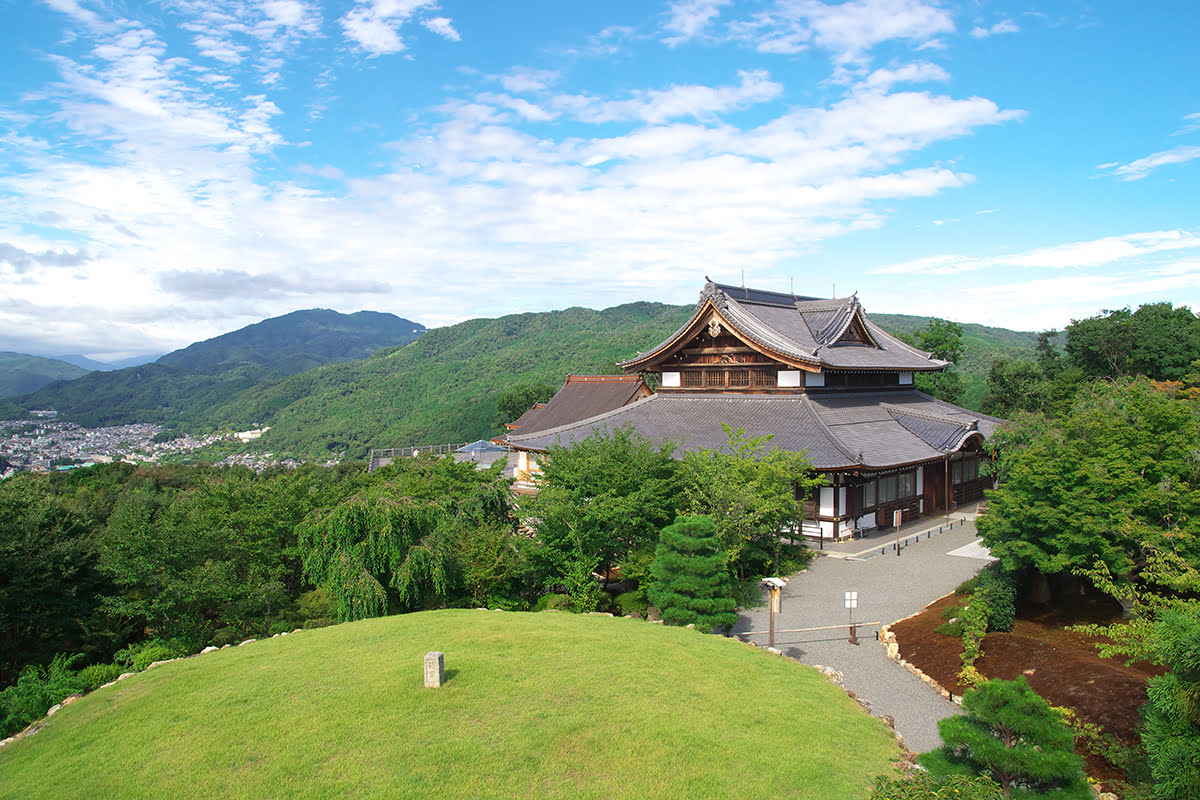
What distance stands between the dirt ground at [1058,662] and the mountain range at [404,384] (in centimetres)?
5355

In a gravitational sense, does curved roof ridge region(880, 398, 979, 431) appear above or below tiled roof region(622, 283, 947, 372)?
below

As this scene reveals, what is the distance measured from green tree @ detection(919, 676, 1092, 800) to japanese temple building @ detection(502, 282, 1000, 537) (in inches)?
549

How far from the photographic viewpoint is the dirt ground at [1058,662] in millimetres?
10242

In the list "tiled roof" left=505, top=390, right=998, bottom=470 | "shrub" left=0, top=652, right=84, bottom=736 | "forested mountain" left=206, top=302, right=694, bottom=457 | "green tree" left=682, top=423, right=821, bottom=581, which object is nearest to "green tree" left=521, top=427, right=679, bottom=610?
"green tree" left=682, top=423, right=821, bottom=581

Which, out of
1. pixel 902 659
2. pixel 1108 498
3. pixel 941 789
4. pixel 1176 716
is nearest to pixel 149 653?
pixel 941 789

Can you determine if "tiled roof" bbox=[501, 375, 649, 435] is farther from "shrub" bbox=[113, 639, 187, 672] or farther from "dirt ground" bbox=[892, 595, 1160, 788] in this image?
"shrub" bbox=[113, 639, 187, 672]

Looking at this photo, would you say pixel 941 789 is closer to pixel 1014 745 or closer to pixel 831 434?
pixel 1014 745

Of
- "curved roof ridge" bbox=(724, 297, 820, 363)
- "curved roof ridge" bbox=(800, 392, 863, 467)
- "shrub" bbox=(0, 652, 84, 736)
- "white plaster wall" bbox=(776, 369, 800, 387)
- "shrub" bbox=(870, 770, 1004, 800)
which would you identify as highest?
"curved roof ridge" bbox=(724, 297, 820, 363)

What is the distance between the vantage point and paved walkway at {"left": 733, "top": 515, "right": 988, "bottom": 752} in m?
11.4

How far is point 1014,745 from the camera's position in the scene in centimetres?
677

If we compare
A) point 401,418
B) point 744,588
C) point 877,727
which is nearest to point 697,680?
point 877,727

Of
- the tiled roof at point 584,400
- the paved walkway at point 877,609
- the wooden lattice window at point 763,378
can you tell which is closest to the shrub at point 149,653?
the paved walkway at point 877,609

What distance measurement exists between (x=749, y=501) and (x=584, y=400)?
21548 millimetres

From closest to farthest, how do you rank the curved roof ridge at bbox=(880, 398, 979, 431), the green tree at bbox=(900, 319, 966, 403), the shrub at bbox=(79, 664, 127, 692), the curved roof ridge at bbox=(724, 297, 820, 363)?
1. the shrub at bbox=(79, 664, 127, 692)
2. the curved roof ridge at bbox=(724, 297, 820, 363)
3. the curved roof ridge at bbox=(880, 398, 979, 431)
4. the green tree at bbox=(900, 319, 966, 403)
